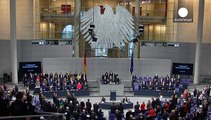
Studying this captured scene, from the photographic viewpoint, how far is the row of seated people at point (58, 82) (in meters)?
26.0

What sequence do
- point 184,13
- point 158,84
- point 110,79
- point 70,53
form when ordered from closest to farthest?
point 158,84, point 110,79, point 184,13, point 70,53

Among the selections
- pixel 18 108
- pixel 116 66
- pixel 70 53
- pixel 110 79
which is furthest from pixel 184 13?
pixel 18 108

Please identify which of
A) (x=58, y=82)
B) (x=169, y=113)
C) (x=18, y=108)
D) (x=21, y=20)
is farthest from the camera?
(x=21, y=20)

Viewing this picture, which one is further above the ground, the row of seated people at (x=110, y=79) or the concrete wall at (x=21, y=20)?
the concrete wall at (x=21, y=20)

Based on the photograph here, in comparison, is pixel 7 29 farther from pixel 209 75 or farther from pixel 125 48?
pixel 209 75

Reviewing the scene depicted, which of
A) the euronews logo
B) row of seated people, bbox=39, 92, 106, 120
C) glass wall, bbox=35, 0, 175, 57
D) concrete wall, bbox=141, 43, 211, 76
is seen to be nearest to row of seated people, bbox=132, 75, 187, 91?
the euronews logo

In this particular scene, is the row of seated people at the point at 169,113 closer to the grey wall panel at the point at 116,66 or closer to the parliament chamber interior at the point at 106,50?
the parliament chamber interior at the point at 106,50

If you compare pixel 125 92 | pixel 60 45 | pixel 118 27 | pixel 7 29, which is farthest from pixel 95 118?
pixel 7 29

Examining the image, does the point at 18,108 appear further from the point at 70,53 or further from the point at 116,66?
the point at 70,53

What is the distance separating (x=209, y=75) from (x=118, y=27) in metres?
10.7

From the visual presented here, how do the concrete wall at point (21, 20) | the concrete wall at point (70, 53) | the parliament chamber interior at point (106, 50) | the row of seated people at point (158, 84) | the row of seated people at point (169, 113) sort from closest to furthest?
1. the row of seated people at point (169, 113)
2. the parliament chamber interior at point (106, 50)
3. the row of seated people at point (158, 84)
4. the concrete wall at point (70, 53)
5. the concrete wall at point (21, 20)

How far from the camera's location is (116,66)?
31.1m

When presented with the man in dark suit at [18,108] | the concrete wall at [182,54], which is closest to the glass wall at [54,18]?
the concrete wall at [182,54]

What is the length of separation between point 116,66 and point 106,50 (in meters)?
2.67
